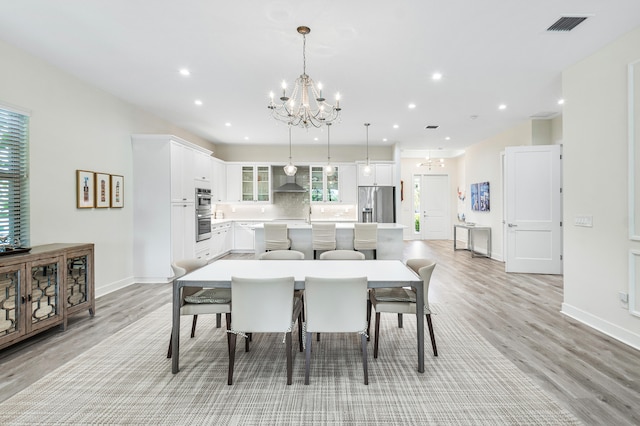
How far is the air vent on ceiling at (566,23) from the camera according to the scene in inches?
107

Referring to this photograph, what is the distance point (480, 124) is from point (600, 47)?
10.3 ft

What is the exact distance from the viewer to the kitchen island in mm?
5168

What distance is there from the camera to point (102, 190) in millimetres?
4406

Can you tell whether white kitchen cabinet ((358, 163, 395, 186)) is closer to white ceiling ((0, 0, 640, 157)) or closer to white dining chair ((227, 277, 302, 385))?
white ceiling ((0, 0, 640, 157))

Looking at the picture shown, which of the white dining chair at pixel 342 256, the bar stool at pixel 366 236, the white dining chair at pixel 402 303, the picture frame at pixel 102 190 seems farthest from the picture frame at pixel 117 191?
the white dining chair at pixel 402 303

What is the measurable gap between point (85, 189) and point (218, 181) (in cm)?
378

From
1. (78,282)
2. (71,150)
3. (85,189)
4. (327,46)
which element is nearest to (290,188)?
(85,189)

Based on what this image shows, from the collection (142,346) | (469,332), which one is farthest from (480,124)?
(142,346)

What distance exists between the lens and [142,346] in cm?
285

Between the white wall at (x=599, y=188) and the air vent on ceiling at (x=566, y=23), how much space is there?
610 millimetres

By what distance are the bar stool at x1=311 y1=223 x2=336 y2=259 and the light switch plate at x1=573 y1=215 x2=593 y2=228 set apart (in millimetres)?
3006

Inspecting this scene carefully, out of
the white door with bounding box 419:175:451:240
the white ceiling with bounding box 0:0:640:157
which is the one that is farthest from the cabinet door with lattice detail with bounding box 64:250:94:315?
the white door with bounding box 419:175:451:240

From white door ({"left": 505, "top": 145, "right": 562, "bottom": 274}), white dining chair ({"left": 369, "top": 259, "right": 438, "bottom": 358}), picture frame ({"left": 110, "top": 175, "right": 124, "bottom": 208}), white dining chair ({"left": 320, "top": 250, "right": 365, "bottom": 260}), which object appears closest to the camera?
white dining chair ({"left": 369, "top": 259, "right": 438, "bottom": 358})

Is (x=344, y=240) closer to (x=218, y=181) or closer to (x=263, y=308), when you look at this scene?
(x=263, y=308)
